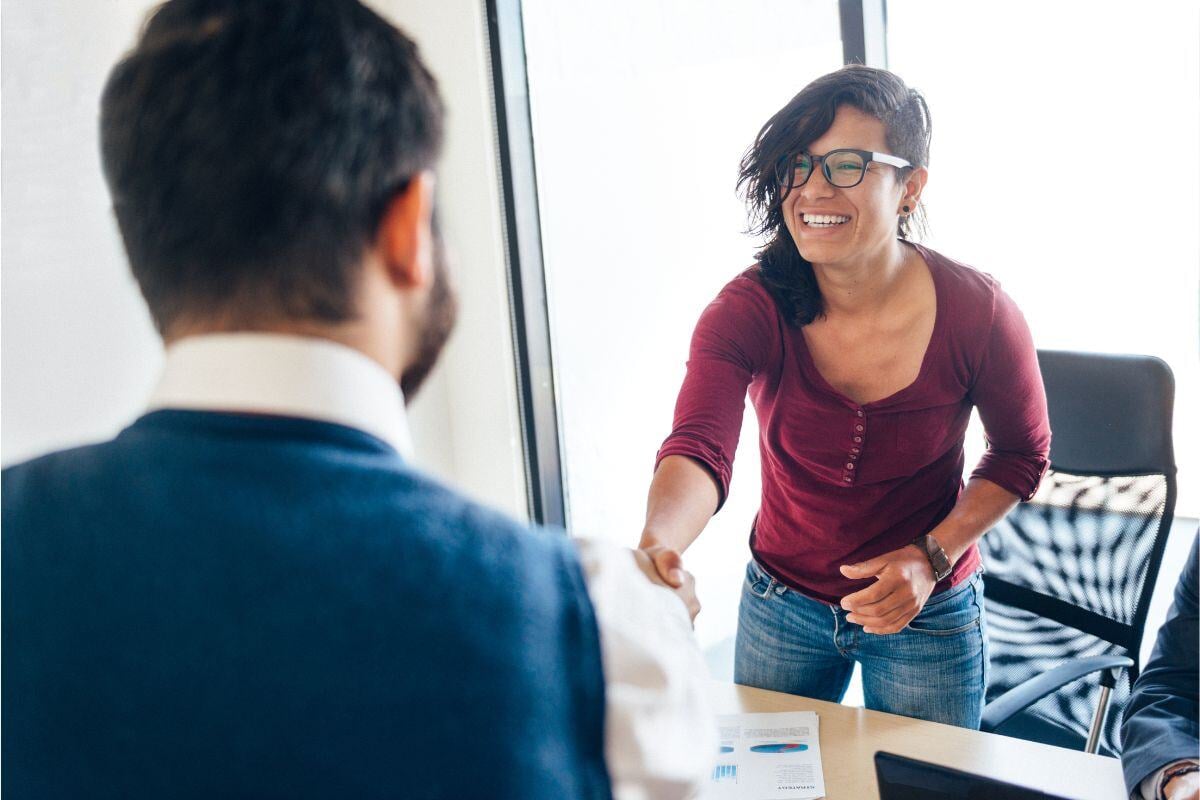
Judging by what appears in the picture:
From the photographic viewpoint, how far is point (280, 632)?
0.50 metres

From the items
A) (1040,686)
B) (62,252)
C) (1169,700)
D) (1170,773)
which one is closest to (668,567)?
(1170,773)

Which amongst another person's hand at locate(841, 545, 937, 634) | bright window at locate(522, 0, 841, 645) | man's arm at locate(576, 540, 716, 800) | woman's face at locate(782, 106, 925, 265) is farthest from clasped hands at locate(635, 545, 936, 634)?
bright window at locate(522, 0, 841, 645)

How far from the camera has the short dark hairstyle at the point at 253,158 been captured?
1.84 ft

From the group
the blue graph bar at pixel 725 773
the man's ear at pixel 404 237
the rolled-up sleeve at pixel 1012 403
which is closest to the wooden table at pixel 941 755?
the blue graph bar at pixel 725 773

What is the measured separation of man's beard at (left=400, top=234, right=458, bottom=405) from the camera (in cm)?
63

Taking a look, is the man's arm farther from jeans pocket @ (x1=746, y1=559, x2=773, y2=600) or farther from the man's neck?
jeans pocket @ (x1=746, y1=559, x2=773, y2=600)

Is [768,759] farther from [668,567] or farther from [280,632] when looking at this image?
[280,632]

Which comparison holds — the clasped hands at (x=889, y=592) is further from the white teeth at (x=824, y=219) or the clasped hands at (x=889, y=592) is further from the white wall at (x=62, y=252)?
the white wall at (x=62, y=252)

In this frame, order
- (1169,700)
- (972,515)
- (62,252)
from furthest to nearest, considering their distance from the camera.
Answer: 1. (62,252)
2. (972,515)
3. (1169,700)

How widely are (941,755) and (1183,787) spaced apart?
1.02ft

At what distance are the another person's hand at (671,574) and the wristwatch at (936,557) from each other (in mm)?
782

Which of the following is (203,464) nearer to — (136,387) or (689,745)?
(689,745)

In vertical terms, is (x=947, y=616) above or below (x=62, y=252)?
below

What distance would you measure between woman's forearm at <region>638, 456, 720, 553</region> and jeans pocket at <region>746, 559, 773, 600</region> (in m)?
0.28
